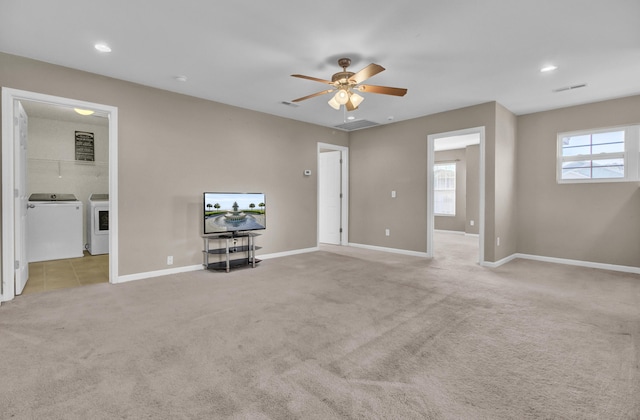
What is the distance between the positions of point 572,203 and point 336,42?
15.4ft

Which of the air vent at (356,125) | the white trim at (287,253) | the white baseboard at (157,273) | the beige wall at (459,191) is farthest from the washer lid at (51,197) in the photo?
the beige wall at (459,191)

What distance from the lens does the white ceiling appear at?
2.44 meters

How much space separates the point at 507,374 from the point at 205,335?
2078mm

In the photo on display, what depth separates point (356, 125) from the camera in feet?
20.5

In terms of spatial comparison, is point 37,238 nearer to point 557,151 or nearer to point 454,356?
point 454,356

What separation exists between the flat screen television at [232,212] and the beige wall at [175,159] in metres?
0.30

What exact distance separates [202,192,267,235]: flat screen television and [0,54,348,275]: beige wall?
0.30 m

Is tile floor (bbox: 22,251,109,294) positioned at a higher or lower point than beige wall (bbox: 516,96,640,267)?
lower

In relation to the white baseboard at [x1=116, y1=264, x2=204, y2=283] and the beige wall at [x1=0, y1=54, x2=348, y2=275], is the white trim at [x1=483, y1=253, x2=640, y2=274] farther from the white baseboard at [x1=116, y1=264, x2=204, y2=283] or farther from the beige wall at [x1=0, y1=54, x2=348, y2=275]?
the white baseboard at [x1=116, y1=264, x2=204, y2=283]

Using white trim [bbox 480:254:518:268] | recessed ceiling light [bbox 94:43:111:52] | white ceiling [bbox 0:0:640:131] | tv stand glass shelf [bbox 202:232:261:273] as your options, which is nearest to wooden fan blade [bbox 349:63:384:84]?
white ceiling [bbox 0:0:640:131]

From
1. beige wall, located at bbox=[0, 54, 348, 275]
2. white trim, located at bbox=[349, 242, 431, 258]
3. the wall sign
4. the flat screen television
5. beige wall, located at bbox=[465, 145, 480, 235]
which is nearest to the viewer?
beige wall, located at bbox=[0, 54, 348, 275]

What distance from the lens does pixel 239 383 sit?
1.78 meters

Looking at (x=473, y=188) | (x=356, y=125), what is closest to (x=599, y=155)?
(x=473, y=188)

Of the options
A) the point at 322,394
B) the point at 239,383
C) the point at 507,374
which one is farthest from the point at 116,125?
the point at 507,374
